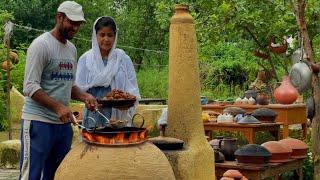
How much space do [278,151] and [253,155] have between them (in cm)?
47

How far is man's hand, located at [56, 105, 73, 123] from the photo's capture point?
3.70 meters

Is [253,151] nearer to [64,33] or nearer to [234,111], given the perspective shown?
[234,111]

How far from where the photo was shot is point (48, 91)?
12.7 ft

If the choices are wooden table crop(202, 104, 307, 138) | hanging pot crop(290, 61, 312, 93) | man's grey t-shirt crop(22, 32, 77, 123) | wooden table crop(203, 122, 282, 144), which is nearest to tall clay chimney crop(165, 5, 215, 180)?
man's grey t-shirt crop(22, 32, 77, 123)

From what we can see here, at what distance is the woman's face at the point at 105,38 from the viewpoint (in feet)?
13.9

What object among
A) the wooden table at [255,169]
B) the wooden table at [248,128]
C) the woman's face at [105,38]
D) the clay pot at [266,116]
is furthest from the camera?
the clay pot at [266,116]

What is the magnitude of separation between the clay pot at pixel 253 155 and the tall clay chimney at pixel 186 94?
49.6 inches

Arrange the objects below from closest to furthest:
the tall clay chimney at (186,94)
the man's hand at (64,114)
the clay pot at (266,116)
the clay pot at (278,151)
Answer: the man's hand at (64,114) → the tall clay chimney at (186,94) → the clay pot at (278,151) → the clay pot at (266,116)

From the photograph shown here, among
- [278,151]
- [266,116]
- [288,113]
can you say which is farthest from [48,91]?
[288,113]

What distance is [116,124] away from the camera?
12.4 feet

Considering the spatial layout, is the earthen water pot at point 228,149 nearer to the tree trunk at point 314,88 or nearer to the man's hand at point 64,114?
the tree trunk at point 314,88

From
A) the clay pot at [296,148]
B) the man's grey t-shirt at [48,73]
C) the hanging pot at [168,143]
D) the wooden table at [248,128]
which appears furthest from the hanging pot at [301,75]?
the man's grey t-shirt at [48,73]

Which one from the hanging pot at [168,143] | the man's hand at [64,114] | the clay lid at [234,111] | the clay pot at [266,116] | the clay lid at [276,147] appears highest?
the clay lid at [234,111]

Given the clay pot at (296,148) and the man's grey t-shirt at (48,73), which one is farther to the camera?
the clay pot at (296,148)
